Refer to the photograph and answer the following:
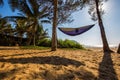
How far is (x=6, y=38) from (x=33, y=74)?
13.1 m

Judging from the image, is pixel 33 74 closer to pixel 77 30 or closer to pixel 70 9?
pixel 77 30

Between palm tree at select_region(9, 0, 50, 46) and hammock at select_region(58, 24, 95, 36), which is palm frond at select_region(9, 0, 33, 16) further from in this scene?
hammock at select_region(58, 24, 95, 36)

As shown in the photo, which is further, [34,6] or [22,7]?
[22,7]

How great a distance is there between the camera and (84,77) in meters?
5.17

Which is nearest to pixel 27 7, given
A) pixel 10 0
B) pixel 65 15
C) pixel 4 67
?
pixel 10 0

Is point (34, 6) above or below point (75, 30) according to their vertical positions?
above

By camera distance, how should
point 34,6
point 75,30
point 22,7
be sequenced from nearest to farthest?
point 75,30 < point 34,6 < point 22,7

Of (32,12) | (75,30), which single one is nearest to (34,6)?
(32,12)

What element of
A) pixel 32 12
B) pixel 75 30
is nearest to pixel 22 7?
pixel 32 12

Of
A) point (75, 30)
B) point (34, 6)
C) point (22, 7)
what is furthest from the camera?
point (22, 7)

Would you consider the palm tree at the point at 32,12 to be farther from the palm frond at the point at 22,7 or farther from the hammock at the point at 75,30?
the hammock at the point at 75,30

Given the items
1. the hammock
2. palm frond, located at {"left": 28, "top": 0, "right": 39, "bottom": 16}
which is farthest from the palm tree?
the hammock

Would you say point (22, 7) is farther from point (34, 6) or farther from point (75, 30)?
point (75, 30)

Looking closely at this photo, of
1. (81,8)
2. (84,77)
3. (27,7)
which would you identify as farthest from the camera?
(27,7)
